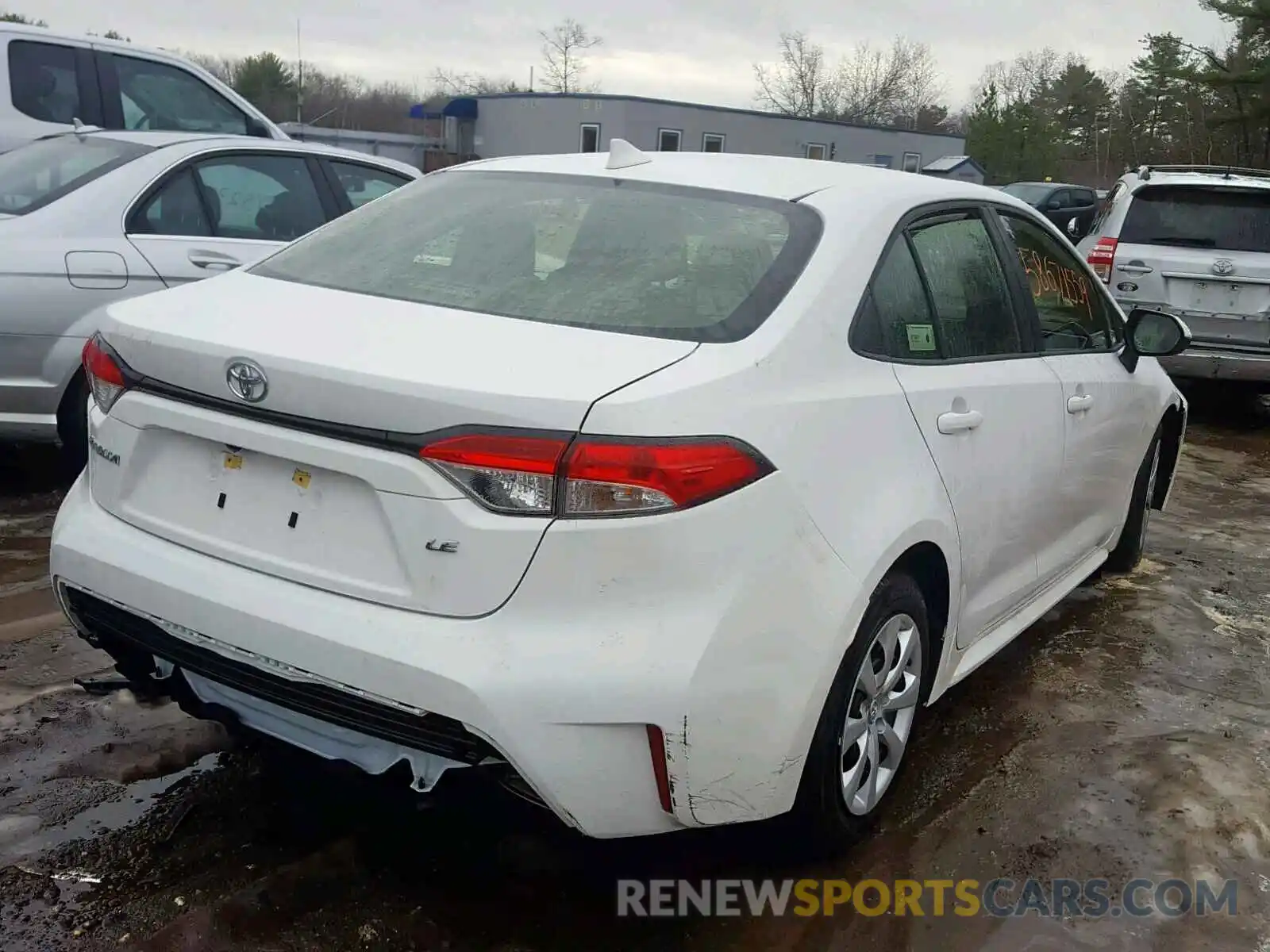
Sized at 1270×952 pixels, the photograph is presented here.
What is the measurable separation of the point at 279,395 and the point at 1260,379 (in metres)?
7.51

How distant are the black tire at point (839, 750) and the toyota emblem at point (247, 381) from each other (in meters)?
1.30

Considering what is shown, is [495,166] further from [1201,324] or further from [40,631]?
[1201,324]

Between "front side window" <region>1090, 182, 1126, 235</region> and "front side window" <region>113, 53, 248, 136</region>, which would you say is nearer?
"front side window" <region>113, 53, 248, 136</region>

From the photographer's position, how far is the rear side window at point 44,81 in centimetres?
688

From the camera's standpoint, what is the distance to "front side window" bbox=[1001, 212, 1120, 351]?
3717 mm

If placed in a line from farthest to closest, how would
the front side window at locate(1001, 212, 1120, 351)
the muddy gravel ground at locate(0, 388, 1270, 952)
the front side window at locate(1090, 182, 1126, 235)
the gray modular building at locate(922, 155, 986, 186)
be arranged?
the gray modular building at locate(922, 155, 986, 186), the front side window at locate(1090, 182, 1126, 235), the front side window at locate(1001, 212, 1120, 351), the muddy gravel ground at locate(0, 388, 1270, 952)

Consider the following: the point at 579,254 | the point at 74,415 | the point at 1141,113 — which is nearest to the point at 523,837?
the point at 579,254

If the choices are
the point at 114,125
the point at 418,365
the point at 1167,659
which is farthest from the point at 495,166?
the point at 114,125

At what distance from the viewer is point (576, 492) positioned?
210 cm

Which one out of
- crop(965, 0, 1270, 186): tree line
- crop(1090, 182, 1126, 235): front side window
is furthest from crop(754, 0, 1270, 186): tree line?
crop(1090, 182, 1126, 235): front side window

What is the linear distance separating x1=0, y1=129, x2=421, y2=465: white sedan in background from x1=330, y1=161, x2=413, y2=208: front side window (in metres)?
0.03

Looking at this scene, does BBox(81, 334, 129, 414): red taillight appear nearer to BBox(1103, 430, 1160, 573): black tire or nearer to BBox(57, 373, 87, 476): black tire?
BBox(57, 373, 87, 476): black tire

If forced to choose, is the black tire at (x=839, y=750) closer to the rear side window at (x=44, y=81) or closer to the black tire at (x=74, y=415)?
the black tire at (x=74, y=415)

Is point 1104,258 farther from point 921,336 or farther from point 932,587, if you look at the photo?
point 932,587
